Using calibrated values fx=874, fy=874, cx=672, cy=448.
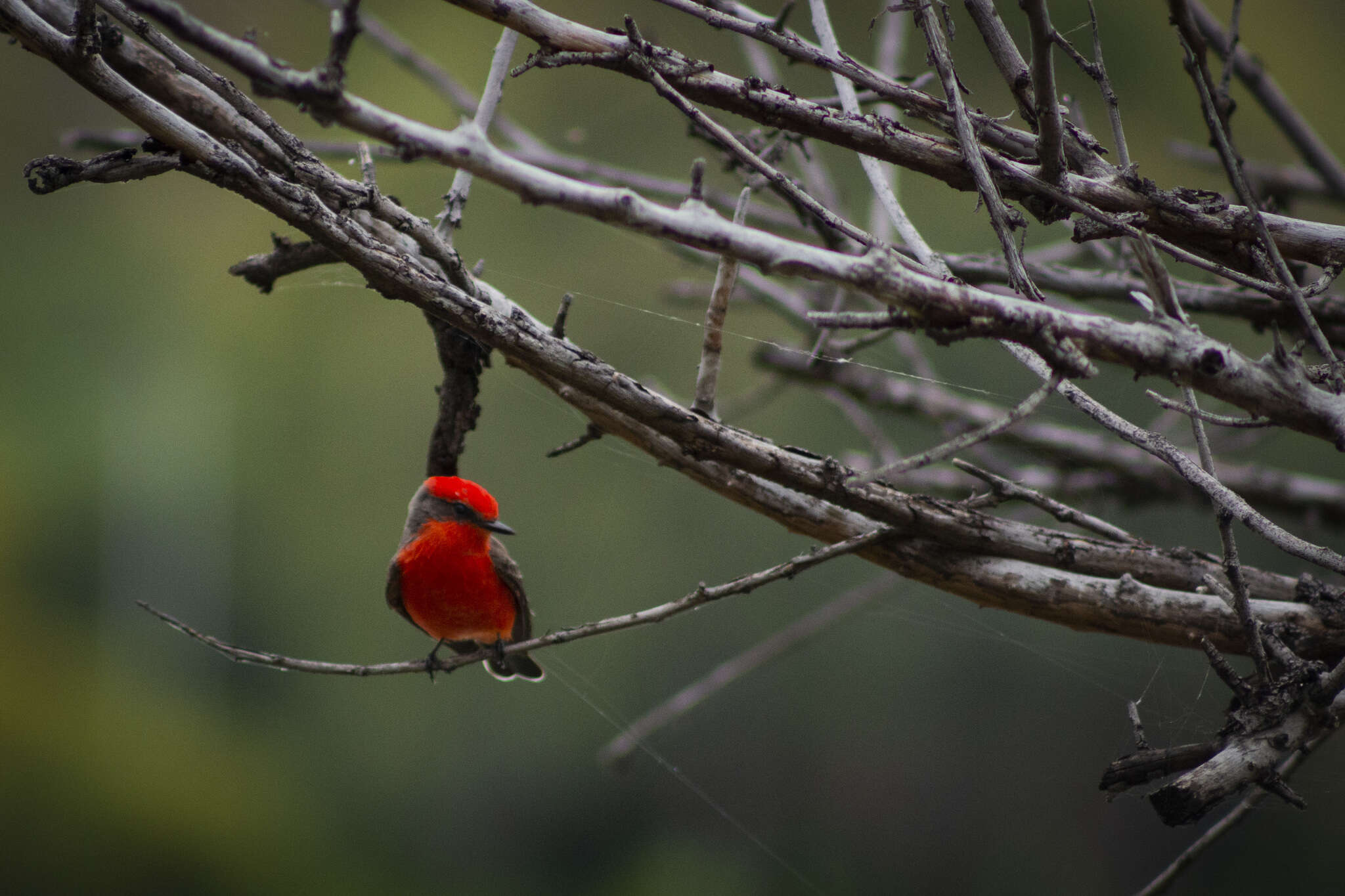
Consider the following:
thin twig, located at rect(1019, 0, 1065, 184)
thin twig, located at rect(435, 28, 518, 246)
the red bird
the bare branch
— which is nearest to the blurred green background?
the red bird

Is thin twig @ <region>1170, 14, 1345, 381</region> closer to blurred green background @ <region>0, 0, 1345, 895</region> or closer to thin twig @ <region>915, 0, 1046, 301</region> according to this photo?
thin twig @ <region>915, 0, 1046, 301</region>

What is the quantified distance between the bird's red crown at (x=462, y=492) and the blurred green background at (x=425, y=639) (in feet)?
3.94

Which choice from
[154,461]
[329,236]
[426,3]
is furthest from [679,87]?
[154,461]

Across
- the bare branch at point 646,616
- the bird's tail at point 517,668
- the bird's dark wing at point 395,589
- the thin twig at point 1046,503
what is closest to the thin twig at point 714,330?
the bare branch at point 646,616

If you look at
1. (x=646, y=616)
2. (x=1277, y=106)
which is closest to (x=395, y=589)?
(x=646, y=616)

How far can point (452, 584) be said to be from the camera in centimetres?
188

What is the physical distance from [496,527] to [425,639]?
1718mm

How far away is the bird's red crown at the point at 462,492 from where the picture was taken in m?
1.70

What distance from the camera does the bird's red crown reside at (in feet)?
5.57

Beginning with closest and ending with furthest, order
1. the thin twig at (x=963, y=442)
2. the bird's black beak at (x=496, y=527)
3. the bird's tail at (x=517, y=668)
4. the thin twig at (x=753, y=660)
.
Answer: the thin twig at (x=963, y=442)
the bird's black beak at (x=496, y=527)
the thin twig at (x=753, y=660)
the bird's tail at (x=517, y=668)

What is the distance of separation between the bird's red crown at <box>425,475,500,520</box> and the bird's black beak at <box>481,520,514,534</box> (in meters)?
0.01

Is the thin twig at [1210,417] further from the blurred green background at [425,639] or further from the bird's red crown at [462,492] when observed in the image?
the blurred green background at [425,639]

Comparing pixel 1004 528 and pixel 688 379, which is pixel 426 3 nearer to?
pixel 688 379

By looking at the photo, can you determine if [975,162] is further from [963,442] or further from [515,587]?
[515,587]
